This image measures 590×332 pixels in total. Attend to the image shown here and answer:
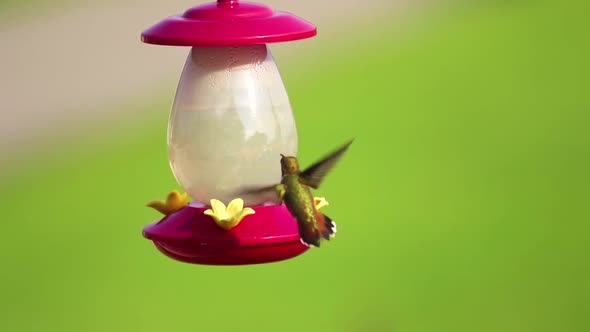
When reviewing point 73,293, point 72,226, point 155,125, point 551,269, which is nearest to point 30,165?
point 155,125

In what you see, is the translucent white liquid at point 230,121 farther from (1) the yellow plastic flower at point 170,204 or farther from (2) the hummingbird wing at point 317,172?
(2) the hummingbird wing at point 317,172

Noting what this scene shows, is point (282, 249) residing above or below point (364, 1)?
above

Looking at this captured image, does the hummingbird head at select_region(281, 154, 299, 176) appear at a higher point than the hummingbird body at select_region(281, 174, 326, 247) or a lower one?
higher

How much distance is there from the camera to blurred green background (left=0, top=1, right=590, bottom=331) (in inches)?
289

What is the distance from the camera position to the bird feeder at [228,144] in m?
2.97

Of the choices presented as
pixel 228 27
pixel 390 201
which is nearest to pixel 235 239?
pixel 228 27

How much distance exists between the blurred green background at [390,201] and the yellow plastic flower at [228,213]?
4.09m

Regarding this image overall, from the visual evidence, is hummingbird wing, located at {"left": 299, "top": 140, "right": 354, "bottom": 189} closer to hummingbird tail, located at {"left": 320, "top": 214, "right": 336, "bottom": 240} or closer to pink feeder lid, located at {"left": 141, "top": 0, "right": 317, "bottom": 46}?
hummingbird tail, located at {"left": 320, "top": 214, "right": 336, "bottom": 240}

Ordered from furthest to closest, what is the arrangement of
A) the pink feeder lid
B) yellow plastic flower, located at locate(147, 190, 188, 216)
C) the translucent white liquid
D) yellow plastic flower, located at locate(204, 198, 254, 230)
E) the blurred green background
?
the blurred green background → yellow plastic flower, located at locate(147, 190, 188, 216) → the translucent white liquid → yellow plastic flower, located at locate(204, 198, 254, 230) → the pink feeder lid

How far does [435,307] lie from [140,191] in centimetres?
270

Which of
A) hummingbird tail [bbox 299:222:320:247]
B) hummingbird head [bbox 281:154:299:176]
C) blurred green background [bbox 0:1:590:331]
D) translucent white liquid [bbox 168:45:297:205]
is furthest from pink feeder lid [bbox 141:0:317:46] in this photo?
blurred green background [bbox 0:1:590:331]

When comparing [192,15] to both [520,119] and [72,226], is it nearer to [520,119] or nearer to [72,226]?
[72,226]

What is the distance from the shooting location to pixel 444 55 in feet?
36.8

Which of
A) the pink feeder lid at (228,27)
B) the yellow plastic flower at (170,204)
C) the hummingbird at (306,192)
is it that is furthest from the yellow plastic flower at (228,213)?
the pink feeder lid at (228,27)
